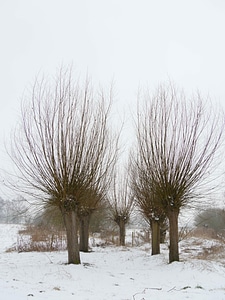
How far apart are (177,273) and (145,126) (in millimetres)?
5851

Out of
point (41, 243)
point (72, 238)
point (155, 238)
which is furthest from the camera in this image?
point (41, 243)

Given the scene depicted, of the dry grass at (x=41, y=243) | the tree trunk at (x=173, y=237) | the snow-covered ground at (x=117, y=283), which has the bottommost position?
the dry grass at (x=41, y=243)

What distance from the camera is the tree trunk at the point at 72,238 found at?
1005 cm

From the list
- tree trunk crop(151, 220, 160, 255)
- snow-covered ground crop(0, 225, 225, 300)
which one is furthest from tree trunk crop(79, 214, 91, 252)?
snow-covered ground crop(0, 225, 225, 300)

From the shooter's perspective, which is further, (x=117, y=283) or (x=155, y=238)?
(x=155, y=238)

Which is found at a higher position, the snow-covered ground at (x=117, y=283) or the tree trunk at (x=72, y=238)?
the tree trunk at (x=72, y=238)

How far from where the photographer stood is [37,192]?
11.4 metres

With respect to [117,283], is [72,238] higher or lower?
higher

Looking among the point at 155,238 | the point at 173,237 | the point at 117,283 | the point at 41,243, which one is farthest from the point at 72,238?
the point at 41,243

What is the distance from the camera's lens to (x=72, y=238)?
1013 centimetres

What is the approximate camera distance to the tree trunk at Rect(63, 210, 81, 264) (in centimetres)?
1005

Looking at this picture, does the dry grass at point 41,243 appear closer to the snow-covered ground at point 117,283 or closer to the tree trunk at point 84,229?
the tree trunk at point 84,229

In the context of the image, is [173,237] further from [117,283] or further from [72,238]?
[117,283]

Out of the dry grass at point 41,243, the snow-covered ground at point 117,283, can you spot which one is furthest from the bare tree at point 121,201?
the snow-covered ground at point 117,283
